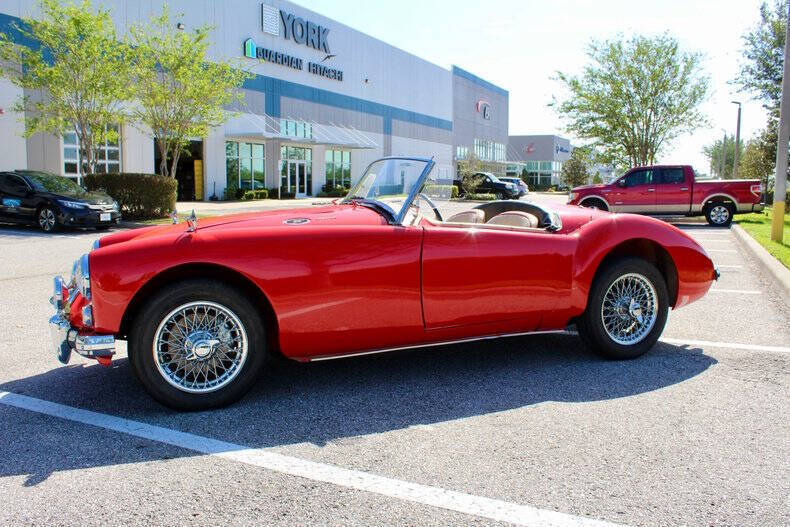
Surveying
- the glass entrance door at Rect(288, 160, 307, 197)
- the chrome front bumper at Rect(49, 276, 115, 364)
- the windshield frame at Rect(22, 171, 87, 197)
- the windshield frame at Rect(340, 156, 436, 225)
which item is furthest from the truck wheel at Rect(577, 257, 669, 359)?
the glass entrance door at Rect(288, 160, 307, 197)

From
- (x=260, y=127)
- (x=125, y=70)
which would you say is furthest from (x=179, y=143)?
(x=260, y=127)

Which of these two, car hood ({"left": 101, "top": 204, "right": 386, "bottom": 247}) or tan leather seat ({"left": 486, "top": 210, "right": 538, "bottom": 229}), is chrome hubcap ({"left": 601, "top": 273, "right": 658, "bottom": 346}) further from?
car hood ({"left": 101, "top": 204, "right": 386, "bottom": 247})

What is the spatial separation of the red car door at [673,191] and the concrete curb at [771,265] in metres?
5.59

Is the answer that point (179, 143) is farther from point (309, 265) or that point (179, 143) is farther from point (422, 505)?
point (422, 505)

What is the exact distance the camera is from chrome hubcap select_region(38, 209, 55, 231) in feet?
52.3

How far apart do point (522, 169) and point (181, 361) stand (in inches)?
3379

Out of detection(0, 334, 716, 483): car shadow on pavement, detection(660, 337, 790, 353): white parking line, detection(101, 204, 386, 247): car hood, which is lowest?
detection(0, 334, 716, 483): car shadow on pavement

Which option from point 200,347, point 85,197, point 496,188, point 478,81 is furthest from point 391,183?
point 478,81

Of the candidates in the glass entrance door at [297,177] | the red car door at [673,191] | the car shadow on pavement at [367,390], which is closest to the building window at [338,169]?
the glass entrance door at [297,177]

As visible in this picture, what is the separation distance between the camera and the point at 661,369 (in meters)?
4.50

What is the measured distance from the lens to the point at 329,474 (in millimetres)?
2875

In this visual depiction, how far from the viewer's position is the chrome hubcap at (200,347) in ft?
11.7

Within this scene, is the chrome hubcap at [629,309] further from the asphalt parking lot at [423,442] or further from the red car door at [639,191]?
the red car door at [639,191]

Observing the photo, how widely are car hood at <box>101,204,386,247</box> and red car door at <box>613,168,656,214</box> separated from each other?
17408mm
